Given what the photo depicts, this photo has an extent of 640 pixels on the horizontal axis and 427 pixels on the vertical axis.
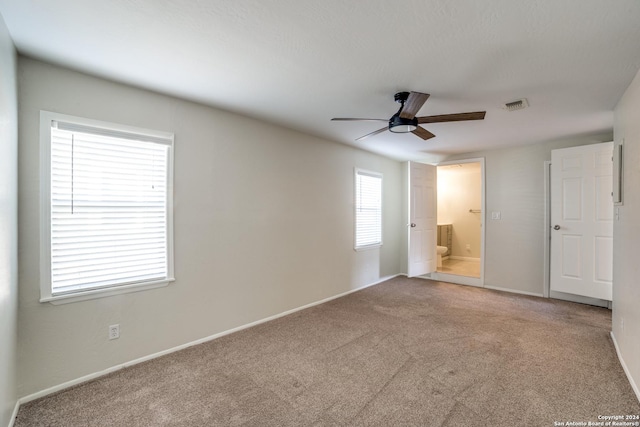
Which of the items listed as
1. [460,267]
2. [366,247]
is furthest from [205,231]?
[460,267]

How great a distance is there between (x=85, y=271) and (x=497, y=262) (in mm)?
5224

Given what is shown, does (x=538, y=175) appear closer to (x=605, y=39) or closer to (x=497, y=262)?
(x=497, y=262)

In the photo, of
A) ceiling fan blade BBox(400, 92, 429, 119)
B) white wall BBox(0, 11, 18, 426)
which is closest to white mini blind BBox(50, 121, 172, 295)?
white wall BBox(0, 11, 18, 426)

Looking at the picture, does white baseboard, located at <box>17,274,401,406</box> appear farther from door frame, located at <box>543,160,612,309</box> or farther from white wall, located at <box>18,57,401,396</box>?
door frame, located at <box>543,160,612,309</box>

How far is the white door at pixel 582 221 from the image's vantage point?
3592 mm

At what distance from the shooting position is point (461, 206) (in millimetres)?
7281

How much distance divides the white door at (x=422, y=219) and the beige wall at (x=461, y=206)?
204 cm

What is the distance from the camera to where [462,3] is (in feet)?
4.82

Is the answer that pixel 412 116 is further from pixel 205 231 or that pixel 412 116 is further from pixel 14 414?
pixel 14 414

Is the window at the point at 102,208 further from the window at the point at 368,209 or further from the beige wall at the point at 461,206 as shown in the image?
the beige wall at the point at 461,206

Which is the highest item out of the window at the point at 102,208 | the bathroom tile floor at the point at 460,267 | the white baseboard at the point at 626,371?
the window at the point at 102,208

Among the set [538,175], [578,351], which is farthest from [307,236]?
[538,175]

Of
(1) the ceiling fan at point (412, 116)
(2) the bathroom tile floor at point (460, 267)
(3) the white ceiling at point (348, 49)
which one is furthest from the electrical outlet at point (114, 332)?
(2) the bathroom tile floor at point (460, 267)

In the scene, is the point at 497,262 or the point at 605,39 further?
the point at 497,262
